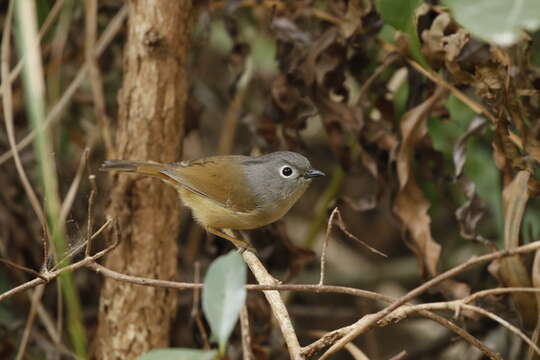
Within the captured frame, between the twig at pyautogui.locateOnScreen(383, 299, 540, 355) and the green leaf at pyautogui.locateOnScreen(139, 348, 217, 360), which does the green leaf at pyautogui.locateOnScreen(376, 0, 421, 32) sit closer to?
the twig at pyautogui.locateOnScreen(383, 299, 540, 355)

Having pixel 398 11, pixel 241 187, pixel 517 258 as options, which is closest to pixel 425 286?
pixel 517 258

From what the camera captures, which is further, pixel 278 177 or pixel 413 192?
pixel 278 177

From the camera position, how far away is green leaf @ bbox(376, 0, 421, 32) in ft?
9.12

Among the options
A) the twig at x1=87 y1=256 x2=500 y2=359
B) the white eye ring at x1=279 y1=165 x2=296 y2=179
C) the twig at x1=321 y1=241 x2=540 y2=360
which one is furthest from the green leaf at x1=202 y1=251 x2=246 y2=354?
the white eye ring at x1=279 y1=165 x2=296 y2=179

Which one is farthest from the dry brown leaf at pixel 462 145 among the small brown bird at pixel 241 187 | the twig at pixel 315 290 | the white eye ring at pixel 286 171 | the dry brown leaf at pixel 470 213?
the twig at pixel 315 290

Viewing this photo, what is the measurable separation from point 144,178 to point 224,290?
1542mm

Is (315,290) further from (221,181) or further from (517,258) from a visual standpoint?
(221,181)

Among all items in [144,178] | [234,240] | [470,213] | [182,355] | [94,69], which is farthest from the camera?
[94,69]

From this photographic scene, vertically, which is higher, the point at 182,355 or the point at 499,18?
the point at 499,18

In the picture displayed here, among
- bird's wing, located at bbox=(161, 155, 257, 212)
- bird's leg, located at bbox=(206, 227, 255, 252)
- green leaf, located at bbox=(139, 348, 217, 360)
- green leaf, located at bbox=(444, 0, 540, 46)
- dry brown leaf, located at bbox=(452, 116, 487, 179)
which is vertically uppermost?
green leaf, located at bbox=(444, 0, 540, 46)

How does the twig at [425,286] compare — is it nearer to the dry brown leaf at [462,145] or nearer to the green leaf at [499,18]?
the green leaf at [499,18]

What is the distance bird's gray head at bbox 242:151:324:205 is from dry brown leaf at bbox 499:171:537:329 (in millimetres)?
891

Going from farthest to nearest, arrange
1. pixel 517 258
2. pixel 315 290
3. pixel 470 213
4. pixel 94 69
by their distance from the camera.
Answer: pixel 94 69
pixel 470 213
pixel 517 258
pixel 315 290

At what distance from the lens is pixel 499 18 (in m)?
1.50
